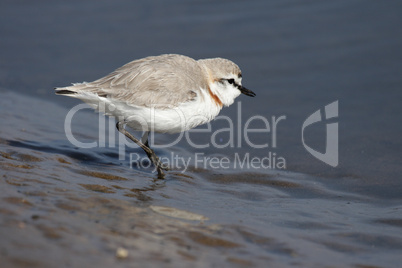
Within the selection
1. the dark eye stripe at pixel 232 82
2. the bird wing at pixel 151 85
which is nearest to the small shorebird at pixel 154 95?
the bird wing at pixel 151 85

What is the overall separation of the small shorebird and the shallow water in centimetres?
75

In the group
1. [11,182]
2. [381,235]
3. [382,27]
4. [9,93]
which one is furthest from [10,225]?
[382,27]

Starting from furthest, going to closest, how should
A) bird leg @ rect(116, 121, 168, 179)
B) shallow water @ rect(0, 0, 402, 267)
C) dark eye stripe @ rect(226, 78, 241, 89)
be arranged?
1. dark eye stripe @ rect(226, 78, 241, 89)
2. bird leg @ rect(116, 121, 168, 179)
3. shallow water @ rect(0, 0, 402, 267)

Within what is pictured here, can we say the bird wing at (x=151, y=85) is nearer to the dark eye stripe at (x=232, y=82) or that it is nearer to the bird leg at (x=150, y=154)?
the bird leg at (x=150, y=154)

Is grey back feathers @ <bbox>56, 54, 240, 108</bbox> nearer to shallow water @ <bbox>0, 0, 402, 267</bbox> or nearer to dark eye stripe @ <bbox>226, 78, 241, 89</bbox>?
dark eye stripe @ <bbox>226, 78, 241, 89</bbox>

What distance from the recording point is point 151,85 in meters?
6.68

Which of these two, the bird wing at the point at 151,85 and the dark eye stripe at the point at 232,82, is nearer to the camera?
the bird wing at the point at 151,85

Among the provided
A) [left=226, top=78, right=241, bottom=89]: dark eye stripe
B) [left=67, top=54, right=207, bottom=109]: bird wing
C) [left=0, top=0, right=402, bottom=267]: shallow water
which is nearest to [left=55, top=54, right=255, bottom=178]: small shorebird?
[left=67, top=54, right=207, bottom=109]: bird wing

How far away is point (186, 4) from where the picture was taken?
38.5 feet

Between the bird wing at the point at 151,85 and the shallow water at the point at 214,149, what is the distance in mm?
966

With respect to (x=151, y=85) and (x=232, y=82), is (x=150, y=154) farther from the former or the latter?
(x=232, y=82)

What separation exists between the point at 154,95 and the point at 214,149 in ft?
6.95

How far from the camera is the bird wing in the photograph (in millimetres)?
6602

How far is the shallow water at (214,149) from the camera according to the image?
14.7 ft
